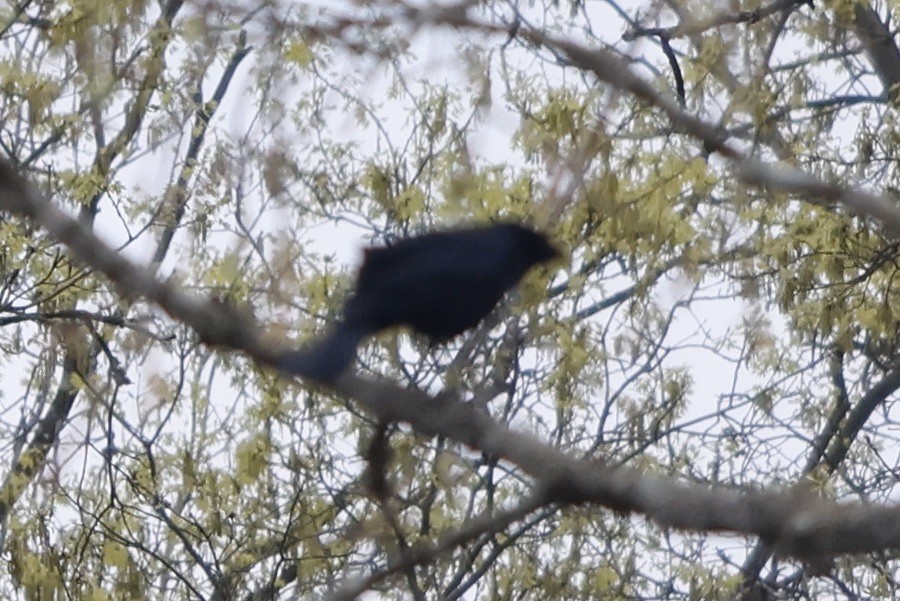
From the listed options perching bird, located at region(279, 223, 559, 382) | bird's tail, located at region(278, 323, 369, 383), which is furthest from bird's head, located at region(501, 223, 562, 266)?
bird's tail, located at region(278, 323, 369, 383)

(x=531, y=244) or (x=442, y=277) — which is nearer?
(x=442, y=277)

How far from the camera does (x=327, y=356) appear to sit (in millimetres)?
3869

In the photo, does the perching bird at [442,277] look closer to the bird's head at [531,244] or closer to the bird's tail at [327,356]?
the bird's head at [531,244]

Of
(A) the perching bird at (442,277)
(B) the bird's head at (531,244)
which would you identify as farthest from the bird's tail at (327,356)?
(B) the bird's head at (531,244)

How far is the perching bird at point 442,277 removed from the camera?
530cm

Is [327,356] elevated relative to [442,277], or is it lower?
lower

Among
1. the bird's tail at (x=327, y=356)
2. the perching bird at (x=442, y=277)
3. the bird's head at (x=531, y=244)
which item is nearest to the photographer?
the bird's tail at (x=327, y=356)

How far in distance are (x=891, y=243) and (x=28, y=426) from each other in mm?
4393

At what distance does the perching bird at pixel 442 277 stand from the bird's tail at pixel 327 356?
0.68 ft

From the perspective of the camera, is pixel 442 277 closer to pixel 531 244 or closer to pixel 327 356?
pixel 531 244

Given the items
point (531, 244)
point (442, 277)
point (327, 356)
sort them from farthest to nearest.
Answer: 1. point (531, 244)
2. point (442, 277)
3. point (327, 356)

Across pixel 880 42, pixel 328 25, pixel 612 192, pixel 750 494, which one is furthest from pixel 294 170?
pixel 750 494

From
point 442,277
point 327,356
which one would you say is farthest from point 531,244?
point 327,356

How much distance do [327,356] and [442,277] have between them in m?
1.62
